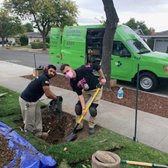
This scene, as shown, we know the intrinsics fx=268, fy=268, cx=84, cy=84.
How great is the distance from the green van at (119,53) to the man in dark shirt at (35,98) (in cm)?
514

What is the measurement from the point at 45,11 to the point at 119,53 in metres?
27.2

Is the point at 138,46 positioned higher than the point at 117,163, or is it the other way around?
the point at 138,46

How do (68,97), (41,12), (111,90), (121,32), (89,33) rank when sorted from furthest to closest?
(41,12) < (89,33) < (121,32) < (111,90) < (68,97)

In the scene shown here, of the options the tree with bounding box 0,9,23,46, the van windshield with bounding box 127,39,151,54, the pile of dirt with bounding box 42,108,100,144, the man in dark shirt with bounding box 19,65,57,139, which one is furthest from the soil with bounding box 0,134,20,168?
the tree with bounding box 0,9,23,46

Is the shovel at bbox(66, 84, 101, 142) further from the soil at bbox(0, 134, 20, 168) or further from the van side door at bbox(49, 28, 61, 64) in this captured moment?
the van side door at bbox(49, 28, 61, 64)

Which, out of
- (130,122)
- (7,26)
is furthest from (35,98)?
(7,26)

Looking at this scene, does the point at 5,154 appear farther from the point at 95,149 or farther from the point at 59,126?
the point at 59,126

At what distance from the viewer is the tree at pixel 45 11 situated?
3550cm

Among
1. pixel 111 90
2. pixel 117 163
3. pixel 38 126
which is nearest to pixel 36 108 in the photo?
pixel 38 126

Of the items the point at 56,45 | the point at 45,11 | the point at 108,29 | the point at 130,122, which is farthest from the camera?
the point at 45,11

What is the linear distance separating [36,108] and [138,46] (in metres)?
6.07

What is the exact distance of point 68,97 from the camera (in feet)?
27.7

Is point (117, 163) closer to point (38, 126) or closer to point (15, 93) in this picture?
point (38, 126)

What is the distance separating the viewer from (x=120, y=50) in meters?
10.3
